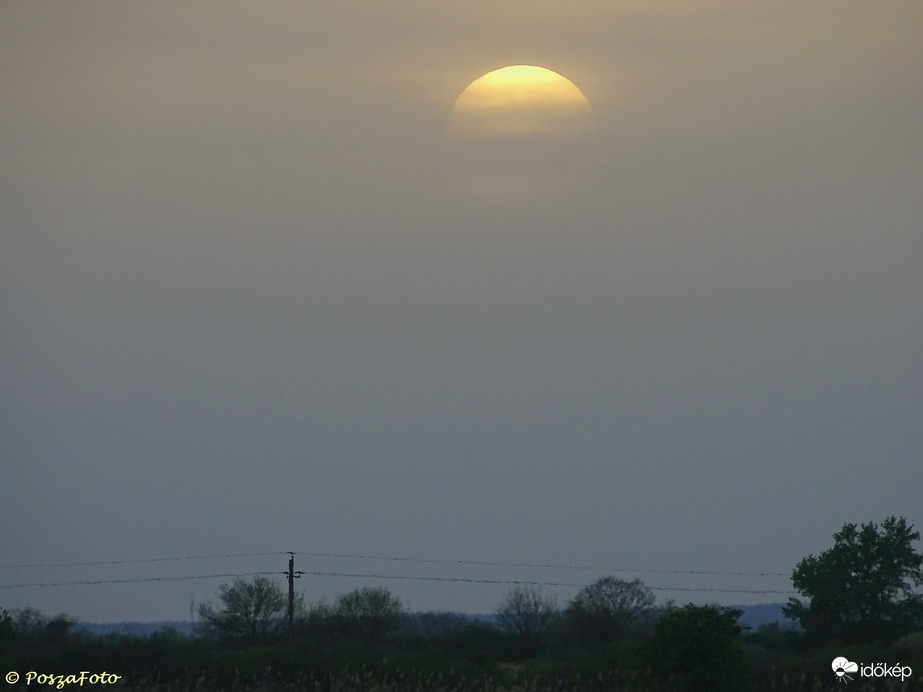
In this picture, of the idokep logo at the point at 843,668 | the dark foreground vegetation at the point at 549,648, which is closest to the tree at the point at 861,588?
the dark foreground vegetation at the point at 549,648

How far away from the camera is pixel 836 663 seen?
4416 centimetres

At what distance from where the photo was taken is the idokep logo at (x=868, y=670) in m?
40.0

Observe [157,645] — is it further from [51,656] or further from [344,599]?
[344,599]

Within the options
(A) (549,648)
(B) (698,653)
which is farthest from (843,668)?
(A) (549,648)

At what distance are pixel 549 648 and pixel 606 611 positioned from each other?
1264 centimetres

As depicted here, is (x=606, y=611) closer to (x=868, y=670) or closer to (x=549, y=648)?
(x=549, y=648)

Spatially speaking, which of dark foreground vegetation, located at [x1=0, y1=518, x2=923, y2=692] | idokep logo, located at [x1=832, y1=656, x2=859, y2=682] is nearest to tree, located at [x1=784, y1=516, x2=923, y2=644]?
dark foreground vegetation, located at [x1=0, y1=518, x2=923, y2=692]

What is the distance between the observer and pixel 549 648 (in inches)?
2778

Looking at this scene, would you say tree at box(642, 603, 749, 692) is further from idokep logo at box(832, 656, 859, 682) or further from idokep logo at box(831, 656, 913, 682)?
idokep logo at box(832, 656, 859, 682)

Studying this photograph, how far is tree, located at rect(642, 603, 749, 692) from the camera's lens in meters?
33.7

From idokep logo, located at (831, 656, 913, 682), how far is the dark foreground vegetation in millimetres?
101

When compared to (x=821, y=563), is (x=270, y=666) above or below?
below

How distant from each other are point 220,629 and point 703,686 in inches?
2126

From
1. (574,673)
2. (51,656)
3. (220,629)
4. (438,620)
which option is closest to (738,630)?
(574,673)
